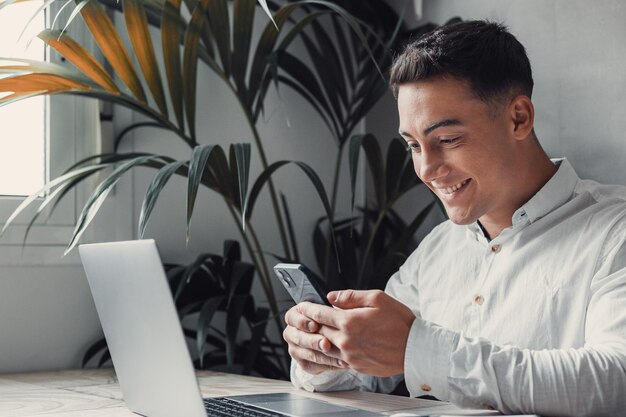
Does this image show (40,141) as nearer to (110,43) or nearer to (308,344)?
(110,43)

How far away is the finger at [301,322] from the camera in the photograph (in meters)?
1.44

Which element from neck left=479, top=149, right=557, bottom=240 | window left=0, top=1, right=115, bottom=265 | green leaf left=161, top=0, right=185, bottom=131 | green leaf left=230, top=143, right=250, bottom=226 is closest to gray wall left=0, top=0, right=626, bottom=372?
window left=0, top=1, right=115, bottom=265

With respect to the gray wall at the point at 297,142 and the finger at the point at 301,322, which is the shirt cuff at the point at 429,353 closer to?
the finger at the point at 301,322

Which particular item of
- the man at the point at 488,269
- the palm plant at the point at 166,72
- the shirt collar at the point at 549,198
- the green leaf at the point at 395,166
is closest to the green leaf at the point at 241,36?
the palm plant at the point at 166,72

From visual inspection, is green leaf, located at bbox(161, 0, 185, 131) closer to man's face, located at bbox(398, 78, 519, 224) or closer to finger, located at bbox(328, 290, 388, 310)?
man's face, located at bbox(398, 78, 519, 224)

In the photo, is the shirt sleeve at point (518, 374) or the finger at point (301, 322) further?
the finger at point (301, 322)

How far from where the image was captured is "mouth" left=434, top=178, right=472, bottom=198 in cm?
164

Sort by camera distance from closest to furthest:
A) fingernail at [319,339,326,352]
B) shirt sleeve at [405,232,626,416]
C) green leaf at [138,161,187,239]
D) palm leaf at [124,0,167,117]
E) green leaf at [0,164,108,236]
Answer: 1. shirt sleeve at [405,232,626,416]
2. fingernail at [319,339,326,352]
3. green leaf at [138,161,187,239]
4. green leaf at [0,164,108,236]
5. palm leaf at [124,0,167,117]

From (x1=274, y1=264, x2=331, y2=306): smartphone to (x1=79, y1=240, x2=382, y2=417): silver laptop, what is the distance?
0.19 m

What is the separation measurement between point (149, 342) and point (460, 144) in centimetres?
69

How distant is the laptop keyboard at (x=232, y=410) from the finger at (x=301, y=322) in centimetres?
15

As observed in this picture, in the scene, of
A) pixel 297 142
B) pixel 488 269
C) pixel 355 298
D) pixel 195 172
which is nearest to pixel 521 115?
pixel 488 269

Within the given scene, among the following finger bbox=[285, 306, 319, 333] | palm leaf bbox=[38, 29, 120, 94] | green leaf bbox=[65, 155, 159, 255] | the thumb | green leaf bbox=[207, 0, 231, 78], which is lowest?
finger bbox=[285, 306, 319, 333]

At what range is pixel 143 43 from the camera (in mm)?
2182
